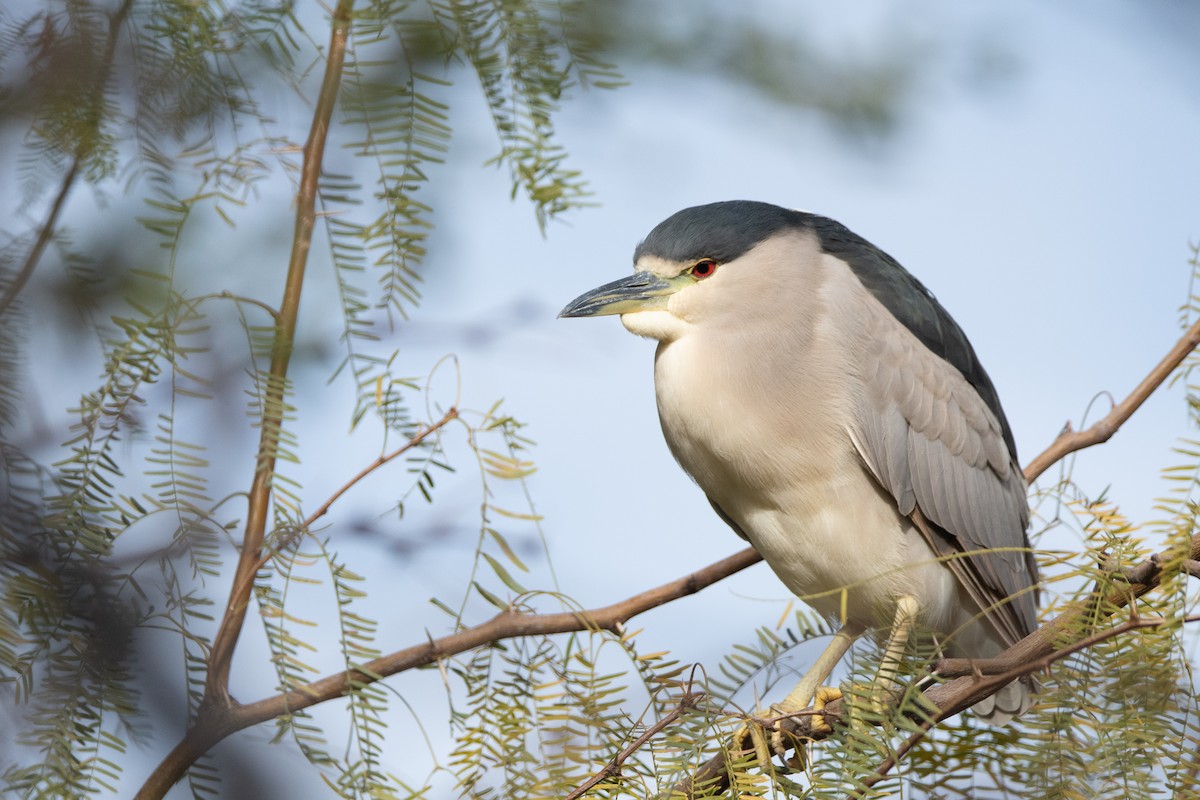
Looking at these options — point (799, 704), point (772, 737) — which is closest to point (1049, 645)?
point (772, 737)

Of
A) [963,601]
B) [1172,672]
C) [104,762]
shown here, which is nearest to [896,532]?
[963,601]

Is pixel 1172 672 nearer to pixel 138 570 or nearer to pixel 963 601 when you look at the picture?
pixel 138 570

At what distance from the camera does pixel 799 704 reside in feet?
9.17

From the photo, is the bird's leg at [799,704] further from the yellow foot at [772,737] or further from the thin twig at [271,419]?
the thin twig at [271,419]

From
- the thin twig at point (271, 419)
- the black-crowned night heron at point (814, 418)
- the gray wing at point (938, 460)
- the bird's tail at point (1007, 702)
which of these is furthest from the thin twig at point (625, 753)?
the bird's tail at point (1007, 702)

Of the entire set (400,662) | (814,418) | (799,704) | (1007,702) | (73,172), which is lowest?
(1007,702)

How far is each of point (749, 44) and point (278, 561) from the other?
1.29 m

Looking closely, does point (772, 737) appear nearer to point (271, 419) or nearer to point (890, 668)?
point (890, 668)

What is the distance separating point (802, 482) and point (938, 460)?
439 millimetres

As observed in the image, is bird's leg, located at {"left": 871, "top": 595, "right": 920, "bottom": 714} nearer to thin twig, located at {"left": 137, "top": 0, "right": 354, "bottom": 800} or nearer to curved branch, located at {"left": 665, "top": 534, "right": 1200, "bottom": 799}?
curved branch, located at {"left": 665, "top": 534, "right": 1200, "bottom": 799}

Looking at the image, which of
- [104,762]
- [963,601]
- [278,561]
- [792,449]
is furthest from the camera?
[963,601]

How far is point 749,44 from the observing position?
2143mm

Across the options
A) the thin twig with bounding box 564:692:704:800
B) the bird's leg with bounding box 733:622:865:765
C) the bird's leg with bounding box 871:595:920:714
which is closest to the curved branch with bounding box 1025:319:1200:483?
the bird's leg with bounding box 733:622:865:765

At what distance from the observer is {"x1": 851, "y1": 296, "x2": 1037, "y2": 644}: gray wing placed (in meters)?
2.74
